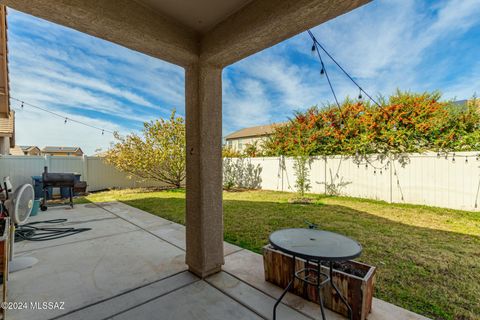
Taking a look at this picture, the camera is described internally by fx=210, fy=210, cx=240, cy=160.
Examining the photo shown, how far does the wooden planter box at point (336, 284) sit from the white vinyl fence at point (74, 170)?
8.99 metres

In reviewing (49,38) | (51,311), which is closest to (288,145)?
(51,311)

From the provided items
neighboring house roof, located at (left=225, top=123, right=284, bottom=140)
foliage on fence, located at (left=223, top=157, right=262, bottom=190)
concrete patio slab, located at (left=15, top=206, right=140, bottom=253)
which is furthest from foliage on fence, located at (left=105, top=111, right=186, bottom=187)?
neighboring house roof, located at (left=225, top=123, right=284, bottom=140)

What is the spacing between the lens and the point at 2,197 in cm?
278

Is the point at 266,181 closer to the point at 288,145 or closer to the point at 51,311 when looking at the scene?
the point at 288,145

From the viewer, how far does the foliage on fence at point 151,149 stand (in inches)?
341

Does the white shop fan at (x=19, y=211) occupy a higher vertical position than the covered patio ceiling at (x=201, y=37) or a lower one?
lower

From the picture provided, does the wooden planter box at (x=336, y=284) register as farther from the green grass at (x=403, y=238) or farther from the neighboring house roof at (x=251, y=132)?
the neighboring house roof at (x=251, y=132)

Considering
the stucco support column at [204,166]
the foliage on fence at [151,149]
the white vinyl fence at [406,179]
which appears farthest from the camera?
the foliage on fence at [151,149]

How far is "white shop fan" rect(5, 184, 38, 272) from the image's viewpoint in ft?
7.43

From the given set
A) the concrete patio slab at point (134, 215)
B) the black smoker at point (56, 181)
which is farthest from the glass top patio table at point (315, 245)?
the black smoker at point (56, 181)

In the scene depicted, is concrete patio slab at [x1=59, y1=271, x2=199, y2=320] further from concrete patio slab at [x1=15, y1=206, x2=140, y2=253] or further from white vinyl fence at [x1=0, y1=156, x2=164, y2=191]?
white vinyl fence at [x1=0, y1=156, x2=164, y2=191]

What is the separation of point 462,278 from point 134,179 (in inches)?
428

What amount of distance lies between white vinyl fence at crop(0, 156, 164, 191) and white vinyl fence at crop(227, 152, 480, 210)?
25.2ft

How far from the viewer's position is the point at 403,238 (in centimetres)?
343
